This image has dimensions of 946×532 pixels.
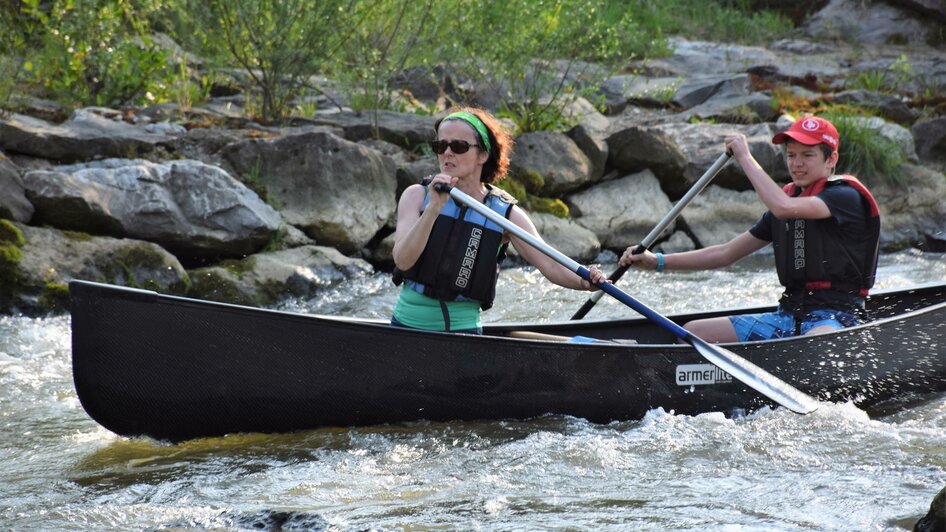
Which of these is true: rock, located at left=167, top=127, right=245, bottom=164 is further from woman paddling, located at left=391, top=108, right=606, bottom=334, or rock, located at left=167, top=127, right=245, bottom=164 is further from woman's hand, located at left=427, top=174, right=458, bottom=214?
woman's hand, located at left=427, top=174, right=458, bottom=214

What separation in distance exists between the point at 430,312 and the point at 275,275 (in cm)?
284

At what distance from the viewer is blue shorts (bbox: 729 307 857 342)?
4.60 meters

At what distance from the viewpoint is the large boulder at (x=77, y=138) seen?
23.6 ft

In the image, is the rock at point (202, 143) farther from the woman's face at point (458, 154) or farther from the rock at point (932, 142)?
the rock at point (932, 142)

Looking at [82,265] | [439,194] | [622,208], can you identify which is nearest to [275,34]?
[82,265]

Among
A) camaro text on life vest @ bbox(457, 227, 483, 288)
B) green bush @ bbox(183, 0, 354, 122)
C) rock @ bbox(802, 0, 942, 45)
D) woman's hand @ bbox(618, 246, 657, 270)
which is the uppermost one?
rock @ bbox(802, 0, 942, 45)

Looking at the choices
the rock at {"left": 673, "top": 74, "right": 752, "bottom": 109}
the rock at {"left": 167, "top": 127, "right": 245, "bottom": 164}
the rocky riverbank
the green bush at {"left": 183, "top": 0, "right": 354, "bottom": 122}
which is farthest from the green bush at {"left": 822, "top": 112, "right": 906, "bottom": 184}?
the rock at {"left": 167, "top": 127, "right": 245, "bottom": 164}

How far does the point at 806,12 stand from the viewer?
15469 mm

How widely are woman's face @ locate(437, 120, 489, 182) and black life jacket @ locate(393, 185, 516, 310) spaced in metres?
0.14

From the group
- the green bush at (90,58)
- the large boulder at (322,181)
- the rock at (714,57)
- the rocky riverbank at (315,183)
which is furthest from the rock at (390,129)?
the rock at (714,57)

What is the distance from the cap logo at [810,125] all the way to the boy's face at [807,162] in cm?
7

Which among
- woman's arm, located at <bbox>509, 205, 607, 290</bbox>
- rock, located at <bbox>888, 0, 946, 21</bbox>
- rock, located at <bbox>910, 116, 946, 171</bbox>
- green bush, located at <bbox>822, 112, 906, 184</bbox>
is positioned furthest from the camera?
rock, located at <bbox>888, 0, 946, 21</bbox>

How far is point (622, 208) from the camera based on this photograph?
876 centimetres

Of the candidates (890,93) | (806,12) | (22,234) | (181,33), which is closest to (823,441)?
(22,234)
